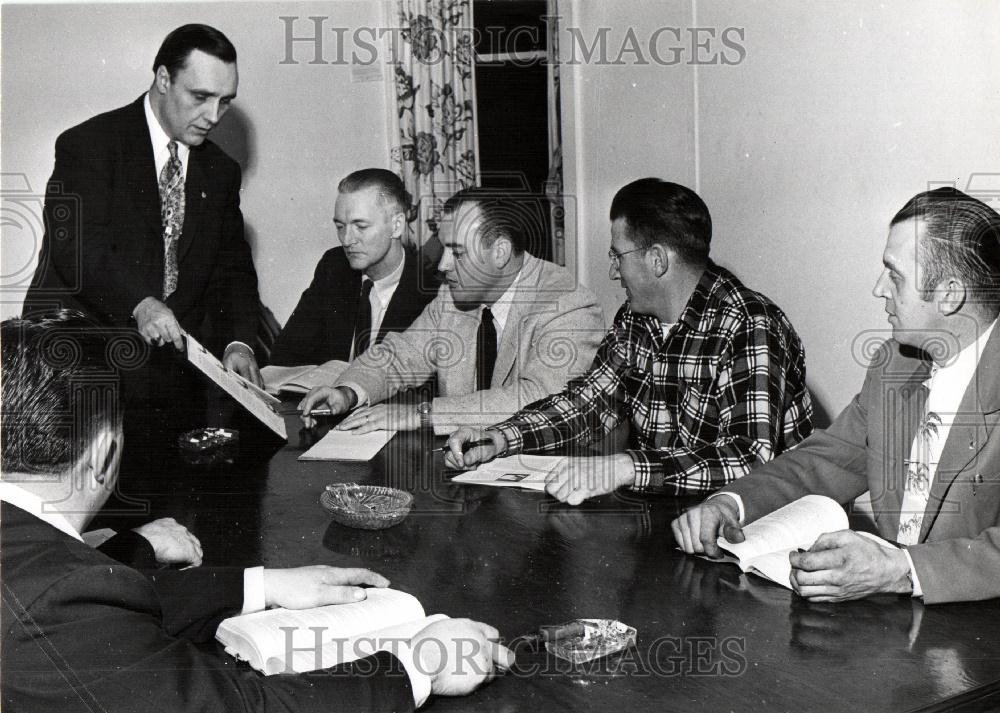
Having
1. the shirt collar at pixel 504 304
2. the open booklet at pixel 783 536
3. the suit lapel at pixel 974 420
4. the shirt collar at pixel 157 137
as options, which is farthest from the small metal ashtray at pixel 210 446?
the suit lapel at pixel 974 420

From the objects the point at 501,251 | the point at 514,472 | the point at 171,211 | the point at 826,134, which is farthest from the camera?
the point at 171,211

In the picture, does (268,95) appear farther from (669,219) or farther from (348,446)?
(669,219)

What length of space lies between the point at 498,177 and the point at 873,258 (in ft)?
7.39

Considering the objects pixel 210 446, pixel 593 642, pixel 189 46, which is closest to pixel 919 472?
pixel 593 642

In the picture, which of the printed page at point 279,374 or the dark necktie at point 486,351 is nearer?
the dark necktie at point 486,351

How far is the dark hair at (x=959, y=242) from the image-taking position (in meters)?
1.74

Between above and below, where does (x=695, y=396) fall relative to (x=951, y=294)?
below

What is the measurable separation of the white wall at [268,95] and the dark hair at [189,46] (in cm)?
5

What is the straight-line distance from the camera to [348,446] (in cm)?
252

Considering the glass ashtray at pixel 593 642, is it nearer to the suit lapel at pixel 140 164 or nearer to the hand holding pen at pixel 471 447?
the hand holding pen at pixel 471 447

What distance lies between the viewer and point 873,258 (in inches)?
103

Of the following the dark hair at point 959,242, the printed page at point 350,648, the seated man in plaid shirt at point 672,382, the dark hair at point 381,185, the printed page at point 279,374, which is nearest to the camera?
the printed page at point 350,648

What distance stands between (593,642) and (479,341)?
217 cm

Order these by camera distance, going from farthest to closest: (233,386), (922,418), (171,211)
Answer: (171,211), (233,386), (922,418)
